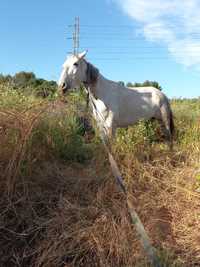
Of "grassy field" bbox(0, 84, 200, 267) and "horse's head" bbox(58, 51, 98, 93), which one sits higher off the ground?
"horse's head" bbox(58, 51, 98, 93)

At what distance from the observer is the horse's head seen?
18.1 ft

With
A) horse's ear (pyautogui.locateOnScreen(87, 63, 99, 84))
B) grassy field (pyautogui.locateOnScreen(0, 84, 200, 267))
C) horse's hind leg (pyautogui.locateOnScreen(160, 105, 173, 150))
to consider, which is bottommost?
grassy field (pyautogui.locateOnScreen(0, 84, 200, 267))

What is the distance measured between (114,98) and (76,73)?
763 mm

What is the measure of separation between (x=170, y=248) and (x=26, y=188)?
135 centimetres

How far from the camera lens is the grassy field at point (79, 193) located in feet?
9.18

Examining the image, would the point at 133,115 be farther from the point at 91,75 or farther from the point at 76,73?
the point at 76,73

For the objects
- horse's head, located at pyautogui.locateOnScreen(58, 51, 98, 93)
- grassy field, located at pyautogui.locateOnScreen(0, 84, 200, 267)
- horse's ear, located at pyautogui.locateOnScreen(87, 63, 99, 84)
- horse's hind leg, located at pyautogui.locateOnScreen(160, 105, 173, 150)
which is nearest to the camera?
grassy field, located at pyautogui.locateOnScreen(0, 84, 200, 267)

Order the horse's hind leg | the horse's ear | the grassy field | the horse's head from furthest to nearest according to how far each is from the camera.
Answer: the horse's hind leg < the horse's ear < the horse's head < the grassy field

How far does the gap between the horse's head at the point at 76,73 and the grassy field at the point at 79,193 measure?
0.92 meters

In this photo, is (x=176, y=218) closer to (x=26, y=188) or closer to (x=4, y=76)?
(x=26, y=188)

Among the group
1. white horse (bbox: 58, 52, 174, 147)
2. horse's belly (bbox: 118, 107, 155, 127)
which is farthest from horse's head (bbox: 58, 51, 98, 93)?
horse's belly (bbox: 118, 107, 155, 127)

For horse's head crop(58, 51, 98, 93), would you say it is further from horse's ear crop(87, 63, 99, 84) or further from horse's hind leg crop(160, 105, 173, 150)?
horse's hind leg crop(160, 105, 173, 150)

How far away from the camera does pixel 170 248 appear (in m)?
2.72

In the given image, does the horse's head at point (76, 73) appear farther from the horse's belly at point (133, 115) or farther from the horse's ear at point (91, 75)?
the horse's belly at point (133, 115)
